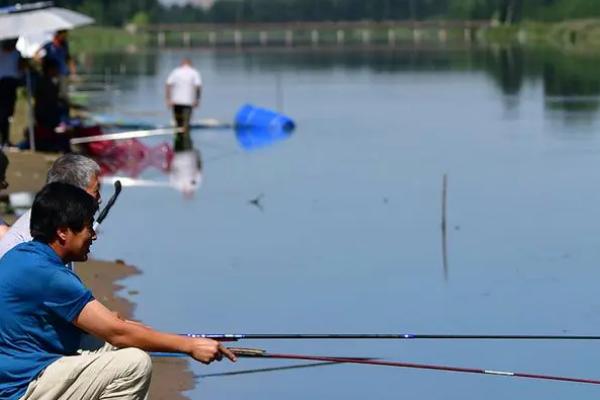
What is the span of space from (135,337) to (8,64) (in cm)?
1482

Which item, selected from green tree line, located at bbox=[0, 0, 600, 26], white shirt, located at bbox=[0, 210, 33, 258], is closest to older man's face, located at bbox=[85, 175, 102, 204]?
white shirt, located at bbox=[0, 210, 33, 258]

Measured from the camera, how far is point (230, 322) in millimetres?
11938

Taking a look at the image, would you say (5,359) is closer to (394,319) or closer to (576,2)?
(394,319)

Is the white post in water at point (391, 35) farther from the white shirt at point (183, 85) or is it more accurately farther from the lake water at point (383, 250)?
the white shirt at point (183, 85)

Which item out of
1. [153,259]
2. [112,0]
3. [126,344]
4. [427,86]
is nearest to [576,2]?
[112,0]

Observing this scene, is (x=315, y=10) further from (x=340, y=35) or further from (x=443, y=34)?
(x=443, y=34)

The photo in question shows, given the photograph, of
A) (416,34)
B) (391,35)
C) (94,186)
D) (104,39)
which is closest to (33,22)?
(94,186)

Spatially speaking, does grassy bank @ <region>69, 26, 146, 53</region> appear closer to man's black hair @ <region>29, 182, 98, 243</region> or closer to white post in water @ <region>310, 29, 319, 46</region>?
white post in water @ <region>310, 29, 319, 46</region>

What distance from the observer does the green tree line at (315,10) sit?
449 ft

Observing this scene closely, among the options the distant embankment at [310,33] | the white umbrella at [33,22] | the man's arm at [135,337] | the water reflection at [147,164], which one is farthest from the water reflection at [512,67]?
the distant embankment at [310,33]

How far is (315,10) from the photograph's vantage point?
575ft

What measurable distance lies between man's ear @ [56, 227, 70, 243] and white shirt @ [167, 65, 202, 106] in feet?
69.7

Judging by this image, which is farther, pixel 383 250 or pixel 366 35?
pixel 366 35

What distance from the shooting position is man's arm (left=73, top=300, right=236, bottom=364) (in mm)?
6387
